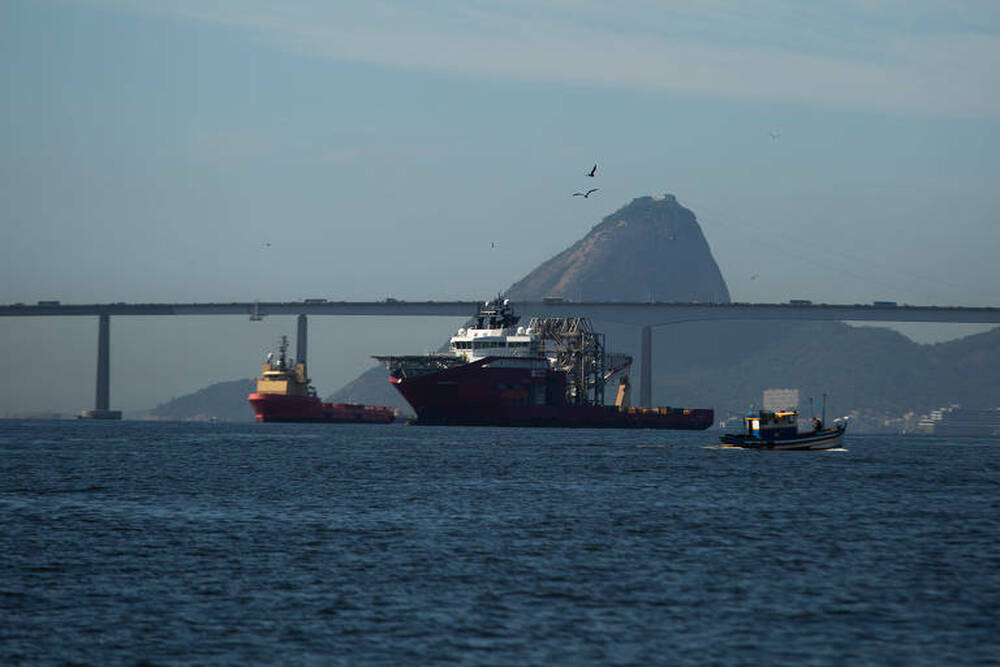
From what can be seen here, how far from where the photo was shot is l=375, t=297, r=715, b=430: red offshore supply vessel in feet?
506

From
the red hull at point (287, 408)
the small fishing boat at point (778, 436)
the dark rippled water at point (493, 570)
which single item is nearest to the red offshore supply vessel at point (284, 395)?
the red hull at point (287, 408)

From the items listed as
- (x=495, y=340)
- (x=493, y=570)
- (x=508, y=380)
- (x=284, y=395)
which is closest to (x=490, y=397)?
(x=508, y=380)

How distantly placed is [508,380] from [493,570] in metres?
121

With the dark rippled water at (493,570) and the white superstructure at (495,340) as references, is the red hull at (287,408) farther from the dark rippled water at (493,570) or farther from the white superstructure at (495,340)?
the dark rippled water at (493,570)

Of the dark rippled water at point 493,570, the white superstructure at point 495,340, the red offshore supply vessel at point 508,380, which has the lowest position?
the dark rippled water at point 493,570

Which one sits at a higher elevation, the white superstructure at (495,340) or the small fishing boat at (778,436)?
the white superstructure at (495,340)

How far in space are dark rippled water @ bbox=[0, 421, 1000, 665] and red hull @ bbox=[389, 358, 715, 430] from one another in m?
85.4

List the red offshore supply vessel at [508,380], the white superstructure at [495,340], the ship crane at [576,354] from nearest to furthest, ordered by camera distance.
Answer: the red offshore supply vessel at [508,380] → the white superstructure at [495,340] → the ship crane at [576,354]

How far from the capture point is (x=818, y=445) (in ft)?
332

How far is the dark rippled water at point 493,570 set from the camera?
2547 centimetres

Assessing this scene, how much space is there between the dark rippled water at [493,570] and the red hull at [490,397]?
280 feet

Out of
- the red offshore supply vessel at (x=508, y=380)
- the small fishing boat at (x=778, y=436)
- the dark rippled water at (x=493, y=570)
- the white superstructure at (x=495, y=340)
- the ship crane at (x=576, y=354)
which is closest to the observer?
the dark rippled water at (x=493, y=570)

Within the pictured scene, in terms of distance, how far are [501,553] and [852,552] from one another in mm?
10004

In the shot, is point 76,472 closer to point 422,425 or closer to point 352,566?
point 352,566
